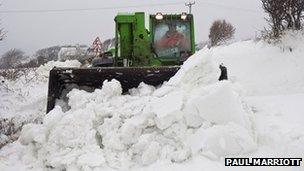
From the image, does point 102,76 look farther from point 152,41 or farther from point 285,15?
point 285,15

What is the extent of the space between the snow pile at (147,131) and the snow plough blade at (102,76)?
970mm

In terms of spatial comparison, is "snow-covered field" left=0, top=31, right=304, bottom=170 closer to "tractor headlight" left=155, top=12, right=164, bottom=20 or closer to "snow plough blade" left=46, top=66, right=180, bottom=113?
"snow plough blade" left=46, top=66, right=180, bottom=113

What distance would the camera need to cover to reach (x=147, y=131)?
6.34 meters

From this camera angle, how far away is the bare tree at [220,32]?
3103cm

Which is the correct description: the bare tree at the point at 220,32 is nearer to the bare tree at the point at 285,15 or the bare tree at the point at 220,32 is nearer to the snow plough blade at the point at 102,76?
the bare tree at the point at 285,15

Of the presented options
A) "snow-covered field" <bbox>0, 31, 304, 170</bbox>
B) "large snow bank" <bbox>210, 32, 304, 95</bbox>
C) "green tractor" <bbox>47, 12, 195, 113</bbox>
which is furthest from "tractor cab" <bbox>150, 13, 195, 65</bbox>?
"snow-covered field" <bbox>0, 31, 304, 170</bbox>

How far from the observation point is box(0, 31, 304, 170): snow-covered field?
5867 millimetres

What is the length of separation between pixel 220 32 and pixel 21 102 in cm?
2176

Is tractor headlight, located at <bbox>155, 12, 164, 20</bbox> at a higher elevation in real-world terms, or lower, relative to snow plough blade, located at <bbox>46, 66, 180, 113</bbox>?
higher

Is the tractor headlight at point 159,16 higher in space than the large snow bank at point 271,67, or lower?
higher

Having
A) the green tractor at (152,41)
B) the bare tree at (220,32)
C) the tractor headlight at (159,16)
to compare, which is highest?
the bare tree at (220,32)

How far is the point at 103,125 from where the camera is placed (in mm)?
6539

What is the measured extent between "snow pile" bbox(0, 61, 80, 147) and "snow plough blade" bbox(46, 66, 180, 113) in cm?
65

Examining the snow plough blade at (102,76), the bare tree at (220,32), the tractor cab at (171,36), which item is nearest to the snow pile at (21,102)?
the snow plough blade at (102,76)
